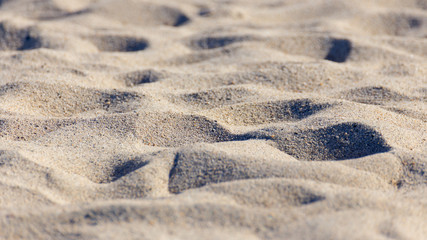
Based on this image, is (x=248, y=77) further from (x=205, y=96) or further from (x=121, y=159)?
(x=121, y=159)

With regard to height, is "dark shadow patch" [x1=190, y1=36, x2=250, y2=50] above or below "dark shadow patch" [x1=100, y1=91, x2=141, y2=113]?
above

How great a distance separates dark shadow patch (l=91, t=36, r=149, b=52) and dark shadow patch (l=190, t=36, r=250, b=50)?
0.92 ft

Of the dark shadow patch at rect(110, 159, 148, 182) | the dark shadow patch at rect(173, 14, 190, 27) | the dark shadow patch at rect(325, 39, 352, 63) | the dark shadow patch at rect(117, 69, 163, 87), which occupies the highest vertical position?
the dark shadow patch at rect(325, 39, 352, 63)

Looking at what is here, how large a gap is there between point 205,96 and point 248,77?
276 mm

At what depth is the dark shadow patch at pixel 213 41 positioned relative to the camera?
2.36 meters

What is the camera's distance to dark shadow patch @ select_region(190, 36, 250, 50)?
2.36 m

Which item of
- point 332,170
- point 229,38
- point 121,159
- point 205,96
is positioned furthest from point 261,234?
point 229,38

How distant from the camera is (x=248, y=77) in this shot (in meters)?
1.87

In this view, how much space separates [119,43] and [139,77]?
1.98 feet

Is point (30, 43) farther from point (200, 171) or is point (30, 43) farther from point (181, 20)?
point (200, 171)

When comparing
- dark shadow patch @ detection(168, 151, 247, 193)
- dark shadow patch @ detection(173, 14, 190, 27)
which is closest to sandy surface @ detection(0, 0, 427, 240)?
dark shadow patch @ detection(168, 151, 247, 193)

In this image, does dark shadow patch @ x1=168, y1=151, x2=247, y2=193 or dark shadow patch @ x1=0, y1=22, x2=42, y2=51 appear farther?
dark shadow patch @ x1=0, y1=22, x2=42, y2=51

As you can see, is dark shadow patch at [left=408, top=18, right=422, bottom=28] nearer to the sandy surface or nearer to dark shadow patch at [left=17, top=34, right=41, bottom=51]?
the sandy surface

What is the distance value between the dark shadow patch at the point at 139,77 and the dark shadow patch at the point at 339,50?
0.91 metres
